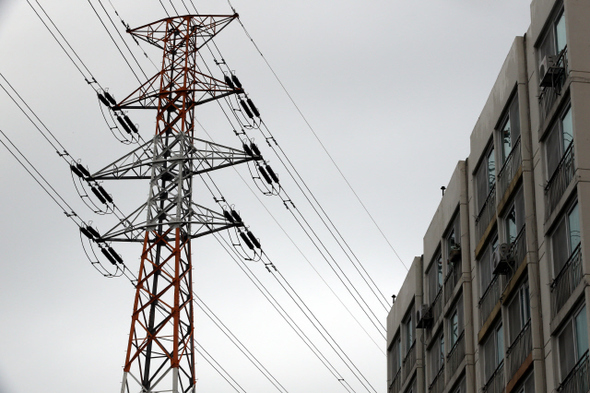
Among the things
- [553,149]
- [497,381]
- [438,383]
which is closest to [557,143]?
[553,149]

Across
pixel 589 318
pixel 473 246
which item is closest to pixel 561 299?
pixel 589 318

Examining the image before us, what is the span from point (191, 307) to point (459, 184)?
39.9 feet

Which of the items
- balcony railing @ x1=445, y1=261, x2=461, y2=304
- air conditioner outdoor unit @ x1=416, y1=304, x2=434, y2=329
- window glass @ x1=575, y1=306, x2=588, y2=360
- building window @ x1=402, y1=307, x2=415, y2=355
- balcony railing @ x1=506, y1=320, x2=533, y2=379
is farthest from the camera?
building window @ x1=402, y1=307, x2=415, y2=355

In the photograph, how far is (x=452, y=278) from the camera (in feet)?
162

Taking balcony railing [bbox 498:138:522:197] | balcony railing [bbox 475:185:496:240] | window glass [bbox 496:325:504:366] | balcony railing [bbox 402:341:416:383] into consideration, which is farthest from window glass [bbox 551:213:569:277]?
balcony railing [bbox 402:341:416:383]

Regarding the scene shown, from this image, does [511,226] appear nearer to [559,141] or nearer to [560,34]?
[559,141]

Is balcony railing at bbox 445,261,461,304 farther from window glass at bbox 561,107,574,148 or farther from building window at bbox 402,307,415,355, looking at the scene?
window glass at bbox 561,107,574,148

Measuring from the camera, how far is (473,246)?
4653cm

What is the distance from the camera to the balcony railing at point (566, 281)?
34.8 meters

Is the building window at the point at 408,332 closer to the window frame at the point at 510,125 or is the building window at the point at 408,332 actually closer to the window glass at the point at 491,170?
the window glass at the point at 491,170

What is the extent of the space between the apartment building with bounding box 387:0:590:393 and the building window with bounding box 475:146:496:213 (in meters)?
0.05

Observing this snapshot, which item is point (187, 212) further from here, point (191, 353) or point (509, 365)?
point (509, 365)

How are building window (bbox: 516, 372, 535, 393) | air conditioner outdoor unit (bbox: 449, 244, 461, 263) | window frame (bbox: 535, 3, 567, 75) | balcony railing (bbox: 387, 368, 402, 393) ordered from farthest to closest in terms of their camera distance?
balcony railing (bbox: 387, 368, 402, 393) < air conditioner outdoor unit (bbox: 449, 244, 461, 263) < window frame (bbox: 535, 3, 567, 75) < building window (bbox: 516, 372, 535, 393)

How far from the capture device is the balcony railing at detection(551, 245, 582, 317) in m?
34.8
